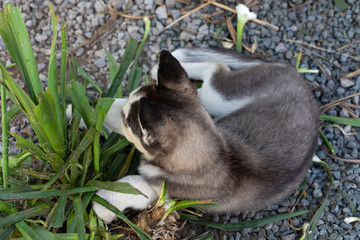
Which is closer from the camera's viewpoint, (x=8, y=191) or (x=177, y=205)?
(x=8, y=191)

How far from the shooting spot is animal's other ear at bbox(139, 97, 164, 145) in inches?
75.3

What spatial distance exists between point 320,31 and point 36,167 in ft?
9.71

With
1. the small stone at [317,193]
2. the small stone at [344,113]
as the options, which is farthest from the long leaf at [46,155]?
the small stone at [344,113]

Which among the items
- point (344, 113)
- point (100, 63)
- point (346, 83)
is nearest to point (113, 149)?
point (100, 63)

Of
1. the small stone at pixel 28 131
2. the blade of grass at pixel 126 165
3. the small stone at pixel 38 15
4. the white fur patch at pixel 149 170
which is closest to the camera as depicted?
the white fur patch at pixel 149 170

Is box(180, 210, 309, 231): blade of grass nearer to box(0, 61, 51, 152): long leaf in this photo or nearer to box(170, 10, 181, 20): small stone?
box(0, 61, 51, 152): long leaf

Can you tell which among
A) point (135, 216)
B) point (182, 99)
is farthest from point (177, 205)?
point (182, 99)

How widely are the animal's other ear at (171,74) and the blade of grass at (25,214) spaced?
3.39 ft

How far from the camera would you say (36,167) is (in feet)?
8.52

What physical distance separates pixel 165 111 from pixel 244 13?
1896 millimetres

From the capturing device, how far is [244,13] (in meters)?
3.62

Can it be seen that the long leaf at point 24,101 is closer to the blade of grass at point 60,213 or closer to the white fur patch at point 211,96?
the blade of grass at point 60,213

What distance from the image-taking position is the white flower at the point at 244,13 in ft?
11.9

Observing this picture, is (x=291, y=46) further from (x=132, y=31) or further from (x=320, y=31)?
(x=132, y=31)
